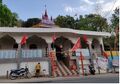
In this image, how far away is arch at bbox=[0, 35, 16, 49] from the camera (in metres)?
27.3

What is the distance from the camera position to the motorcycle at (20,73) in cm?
2260

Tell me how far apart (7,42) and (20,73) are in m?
5.84

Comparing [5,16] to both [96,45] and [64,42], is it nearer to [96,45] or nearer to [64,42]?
[64,42]

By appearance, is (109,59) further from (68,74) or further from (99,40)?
(68,74)

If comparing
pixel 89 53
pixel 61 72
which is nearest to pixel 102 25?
pixel 89 53

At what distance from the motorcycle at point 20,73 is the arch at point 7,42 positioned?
5.08m

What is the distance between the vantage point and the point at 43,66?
971 inches

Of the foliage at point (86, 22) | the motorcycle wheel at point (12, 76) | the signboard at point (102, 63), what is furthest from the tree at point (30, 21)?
the motorcycle wheel at point (12, 76)

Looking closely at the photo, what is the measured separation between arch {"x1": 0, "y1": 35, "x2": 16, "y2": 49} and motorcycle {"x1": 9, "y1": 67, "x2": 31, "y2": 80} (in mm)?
5077

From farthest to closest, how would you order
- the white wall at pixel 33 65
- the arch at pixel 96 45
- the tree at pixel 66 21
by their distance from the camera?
1. the tree at pixel 66 21
2. the arch at pixel 96 45
3. the white wall at pixel 33 65

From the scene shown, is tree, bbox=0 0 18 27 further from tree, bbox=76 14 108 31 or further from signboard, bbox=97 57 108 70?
signboard, bbox=97 57 108 70

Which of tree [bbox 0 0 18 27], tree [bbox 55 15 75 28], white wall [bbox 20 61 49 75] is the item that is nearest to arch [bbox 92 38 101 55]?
white wall [bbox 20 61 49 75]

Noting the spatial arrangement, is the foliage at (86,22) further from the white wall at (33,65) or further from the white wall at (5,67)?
the white wall at (5,67)

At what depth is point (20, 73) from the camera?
75.6 ft
